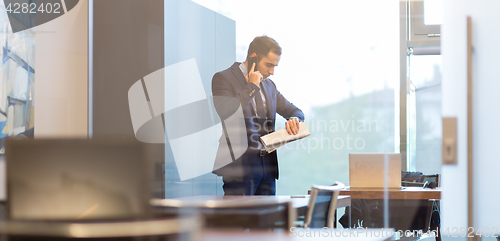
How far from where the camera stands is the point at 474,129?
3.48 meters

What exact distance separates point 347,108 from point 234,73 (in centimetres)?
117

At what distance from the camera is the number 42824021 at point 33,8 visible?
13.9ft

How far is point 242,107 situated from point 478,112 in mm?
2147

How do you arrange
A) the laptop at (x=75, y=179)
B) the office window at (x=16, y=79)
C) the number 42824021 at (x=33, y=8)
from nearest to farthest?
1. the laptop at (x=75, y=179)
2. the office window at (x=16, y=79)
3. the number 42824021 at (x=33, y=8)

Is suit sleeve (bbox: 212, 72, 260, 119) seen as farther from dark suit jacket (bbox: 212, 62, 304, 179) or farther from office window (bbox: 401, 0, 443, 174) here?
office window (bbox: 401, 0, 443, 174)

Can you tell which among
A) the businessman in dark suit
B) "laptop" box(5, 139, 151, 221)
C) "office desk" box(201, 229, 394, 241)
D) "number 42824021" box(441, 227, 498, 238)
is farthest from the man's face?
"laptop" box(5, 139, 151, 221)

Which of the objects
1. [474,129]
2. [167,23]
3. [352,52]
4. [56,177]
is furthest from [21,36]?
[474,129]

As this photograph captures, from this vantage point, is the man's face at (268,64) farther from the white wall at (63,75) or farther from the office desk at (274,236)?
the office desk at (274,236)

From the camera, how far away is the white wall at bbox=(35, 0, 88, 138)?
14.7ft

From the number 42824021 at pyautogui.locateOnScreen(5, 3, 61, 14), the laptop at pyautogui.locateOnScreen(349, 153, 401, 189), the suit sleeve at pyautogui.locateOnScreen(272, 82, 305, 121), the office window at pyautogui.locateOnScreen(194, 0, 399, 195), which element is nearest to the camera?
the laptop at pyautogui.locateOnScreen(349, 153, 401, 189)

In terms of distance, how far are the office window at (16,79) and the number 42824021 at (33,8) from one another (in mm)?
73

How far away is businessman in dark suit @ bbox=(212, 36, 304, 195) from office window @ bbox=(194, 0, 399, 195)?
0.08 metres

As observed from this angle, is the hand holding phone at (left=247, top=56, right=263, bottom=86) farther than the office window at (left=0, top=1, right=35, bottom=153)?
Yes

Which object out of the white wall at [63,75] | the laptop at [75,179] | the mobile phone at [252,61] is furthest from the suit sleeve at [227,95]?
the laptop at [75,179]
